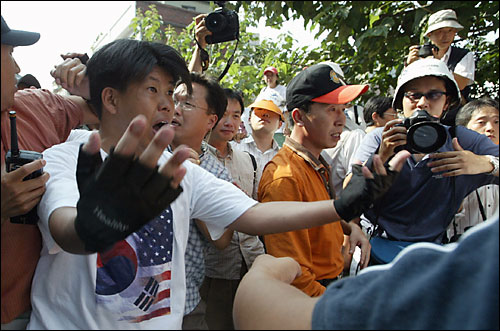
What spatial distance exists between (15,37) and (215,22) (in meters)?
1.78

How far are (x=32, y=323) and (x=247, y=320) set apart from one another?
0.68 m

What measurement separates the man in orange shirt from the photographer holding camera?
1.90m

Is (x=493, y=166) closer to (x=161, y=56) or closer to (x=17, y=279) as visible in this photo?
(x=161, y=56)

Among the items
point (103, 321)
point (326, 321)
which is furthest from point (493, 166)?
point (103, 321)

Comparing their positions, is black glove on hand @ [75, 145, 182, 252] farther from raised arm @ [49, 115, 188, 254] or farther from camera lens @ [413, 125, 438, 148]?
camera lens @ [413, 125, 438, 148]

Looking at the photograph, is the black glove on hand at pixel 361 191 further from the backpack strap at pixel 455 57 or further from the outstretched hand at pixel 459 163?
the backpack strap at pixel 455 57

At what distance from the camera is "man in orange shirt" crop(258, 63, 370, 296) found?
1890 mm

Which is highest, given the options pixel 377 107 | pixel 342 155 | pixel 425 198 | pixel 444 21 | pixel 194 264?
pixel 444 21

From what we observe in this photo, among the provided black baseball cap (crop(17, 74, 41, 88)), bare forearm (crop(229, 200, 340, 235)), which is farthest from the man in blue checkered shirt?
black baseball cap (crop(17, 74, 41, 88))

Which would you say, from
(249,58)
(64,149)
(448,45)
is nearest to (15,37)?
(64,149)

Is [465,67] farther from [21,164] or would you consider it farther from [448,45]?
[21,164]

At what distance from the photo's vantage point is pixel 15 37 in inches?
48.3

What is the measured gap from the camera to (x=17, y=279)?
1.16 meters

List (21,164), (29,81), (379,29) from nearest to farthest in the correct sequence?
1. (21,164)
2. (29,81)
3. (379,29)
